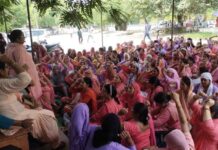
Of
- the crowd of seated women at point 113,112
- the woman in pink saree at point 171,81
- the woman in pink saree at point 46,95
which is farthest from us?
the woman in pink saree at point 171,81

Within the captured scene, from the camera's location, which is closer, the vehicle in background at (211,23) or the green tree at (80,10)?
the green tree at (80,10)

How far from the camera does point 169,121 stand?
3.54 m

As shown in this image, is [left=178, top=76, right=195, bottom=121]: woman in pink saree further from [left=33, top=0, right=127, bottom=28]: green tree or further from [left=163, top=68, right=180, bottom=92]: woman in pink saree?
[left=163, top=68, right=180, bottom=92]: woman in pink saree

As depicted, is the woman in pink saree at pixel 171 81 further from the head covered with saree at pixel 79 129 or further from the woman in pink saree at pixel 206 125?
the head covered with saree at pixel 79 129

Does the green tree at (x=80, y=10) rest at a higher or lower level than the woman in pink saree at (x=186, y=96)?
higher

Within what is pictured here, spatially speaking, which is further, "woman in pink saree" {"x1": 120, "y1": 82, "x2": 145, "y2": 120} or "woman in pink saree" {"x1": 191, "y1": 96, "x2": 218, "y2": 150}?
"woman in pink saree" {"x1": 120, "y1": 82, "x2": 145, "y2": 120}

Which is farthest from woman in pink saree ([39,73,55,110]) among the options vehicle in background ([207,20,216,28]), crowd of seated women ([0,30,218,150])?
vehicle in background ([207,20,216,28])

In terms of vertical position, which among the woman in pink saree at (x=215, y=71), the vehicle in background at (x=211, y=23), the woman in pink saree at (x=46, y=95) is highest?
the vehicle in background at (x=211, y=23)

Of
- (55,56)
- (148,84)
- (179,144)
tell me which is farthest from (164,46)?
(179,144)

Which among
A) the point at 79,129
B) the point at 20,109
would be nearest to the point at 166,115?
the point at 79,129

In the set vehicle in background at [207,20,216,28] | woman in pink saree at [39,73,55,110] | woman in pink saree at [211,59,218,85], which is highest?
vehicle in background at [207,20,216,28]

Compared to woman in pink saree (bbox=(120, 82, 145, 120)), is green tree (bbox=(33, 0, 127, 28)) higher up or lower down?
higher up

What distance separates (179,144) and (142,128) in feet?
1.86

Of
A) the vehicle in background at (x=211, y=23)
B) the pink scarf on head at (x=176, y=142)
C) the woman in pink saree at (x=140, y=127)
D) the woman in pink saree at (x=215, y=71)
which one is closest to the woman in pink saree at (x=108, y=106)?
the woman in pink saree at (x=140, y=127)
